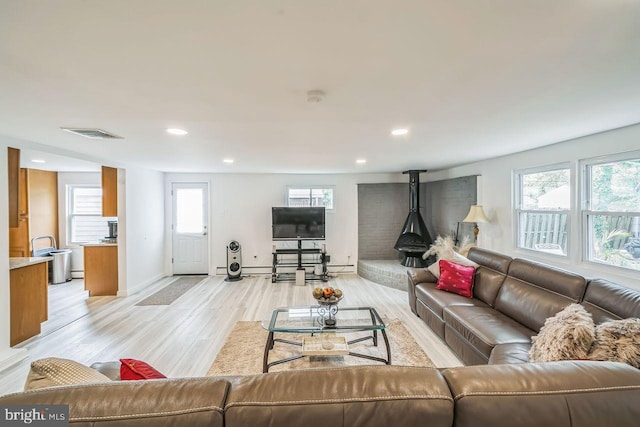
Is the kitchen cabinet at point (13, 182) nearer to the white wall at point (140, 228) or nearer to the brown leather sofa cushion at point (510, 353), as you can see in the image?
the white wall at point (140, 228)

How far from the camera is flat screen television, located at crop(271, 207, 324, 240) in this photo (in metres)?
5.66

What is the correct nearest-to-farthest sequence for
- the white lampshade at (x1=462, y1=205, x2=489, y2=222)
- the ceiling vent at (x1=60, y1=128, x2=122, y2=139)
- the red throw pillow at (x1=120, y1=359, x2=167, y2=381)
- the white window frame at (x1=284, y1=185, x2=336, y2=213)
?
the red throw pillow at (x1=120, y1=359, x2=167, y2=381), the ceiling vent at (x1=60, y1=128, x2=122, y2=139), the white lampshade at (x1=462, y1=205, x2=489, y2=222), the white window frame at (x1=284, y1=185, x2=336, y2=213)

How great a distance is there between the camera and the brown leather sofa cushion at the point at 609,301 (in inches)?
69.6

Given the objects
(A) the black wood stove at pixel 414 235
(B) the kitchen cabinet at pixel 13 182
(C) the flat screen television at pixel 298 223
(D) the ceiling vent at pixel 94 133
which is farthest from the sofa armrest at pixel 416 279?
(B) the kitchen cabinet at pixel 13 182

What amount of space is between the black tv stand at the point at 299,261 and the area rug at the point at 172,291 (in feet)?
5.04

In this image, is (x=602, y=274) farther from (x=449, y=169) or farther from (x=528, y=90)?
(x=449, y=169)

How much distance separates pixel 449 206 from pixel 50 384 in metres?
5.75

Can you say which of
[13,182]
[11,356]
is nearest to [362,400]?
[11,356]

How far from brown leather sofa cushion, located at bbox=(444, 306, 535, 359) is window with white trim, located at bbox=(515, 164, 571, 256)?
1.56 meters

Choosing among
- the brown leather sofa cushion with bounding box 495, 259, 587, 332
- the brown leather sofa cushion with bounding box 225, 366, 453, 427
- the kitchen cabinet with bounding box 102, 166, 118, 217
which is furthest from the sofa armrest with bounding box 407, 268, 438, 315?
the kitchen cabinet with bounding box 102, 166, 118, 217

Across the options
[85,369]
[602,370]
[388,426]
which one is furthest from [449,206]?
[85,369]

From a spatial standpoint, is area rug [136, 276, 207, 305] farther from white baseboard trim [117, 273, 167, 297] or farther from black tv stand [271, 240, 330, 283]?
black tv stand [271, 240, 330, 283]

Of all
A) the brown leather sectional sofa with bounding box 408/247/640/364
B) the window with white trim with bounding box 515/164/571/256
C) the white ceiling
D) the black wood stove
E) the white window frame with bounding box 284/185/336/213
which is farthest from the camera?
the white window frame with bounding box 284/185/336/213

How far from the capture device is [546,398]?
0.84 m
